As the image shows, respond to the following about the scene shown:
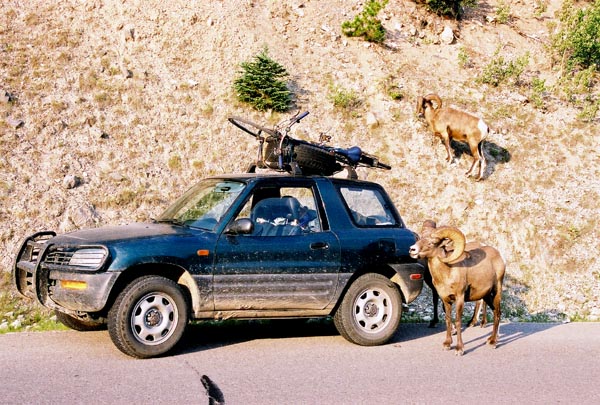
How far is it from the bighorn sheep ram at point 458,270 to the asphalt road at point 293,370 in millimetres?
547

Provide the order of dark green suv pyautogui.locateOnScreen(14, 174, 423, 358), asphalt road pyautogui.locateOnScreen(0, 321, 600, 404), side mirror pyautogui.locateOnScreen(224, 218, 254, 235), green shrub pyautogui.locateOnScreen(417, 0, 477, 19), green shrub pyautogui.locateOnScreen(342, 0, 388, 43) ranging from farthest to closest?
green shrub pyautogui.locateOnScreen(417, 0, 477, 19) < green shrub pyautogui.locateOnScreen(342, 0, 388, 43) < side mirror pyautogui.locateOnScreen(224, 218, 254, 235) < dark green suv pyautogui.locateOnScreen(14, 174, 423, 358) < asphalt road pyautogui.locateOnScreen(0, 321, 600, 404)

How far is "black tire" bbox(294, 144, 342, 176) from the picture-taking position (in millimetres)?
9078

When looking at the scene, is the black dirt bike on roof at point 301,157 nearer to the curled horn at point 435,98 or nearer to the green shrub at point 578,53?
the curled horn at point 435,98

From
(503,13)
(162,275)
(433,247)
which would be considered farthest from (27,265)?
(503,13)

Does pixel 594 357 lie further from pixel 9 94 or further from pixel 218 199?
pixel 9 94

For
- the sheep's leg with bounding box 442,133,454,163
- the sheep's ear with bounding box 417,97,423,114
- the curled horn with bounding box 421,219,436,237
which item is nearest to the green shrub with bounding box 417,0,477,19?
the sheep's ear with bounding box 417,97,423,114

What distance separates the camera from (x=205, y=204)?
8461mm

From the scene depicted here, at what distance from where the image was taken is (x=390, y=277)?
29.2 ft

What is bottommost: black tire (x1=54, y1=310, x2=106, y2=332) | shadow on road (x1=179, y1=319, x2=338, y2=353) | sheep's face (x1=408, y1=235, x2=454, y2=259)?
shadow on road (x1=179, y1=319, x2=338, y2=353)

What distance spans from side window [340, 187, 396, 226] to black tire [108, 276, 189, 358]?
2.68m

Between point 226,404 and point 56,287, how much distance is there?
2645mm

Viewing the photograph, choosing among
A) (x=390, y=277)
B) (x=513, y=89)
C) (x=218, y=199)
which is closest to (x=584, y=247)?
(x=513, y=89)

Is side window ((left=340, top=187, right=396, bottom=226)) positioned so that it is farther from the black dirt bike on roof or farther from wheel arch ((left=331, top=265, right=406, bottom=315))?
wheel arch ((left=331, top=265, right=406, bottom=315))

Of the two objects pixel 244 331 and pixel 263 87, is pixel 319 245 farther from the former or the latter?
pixel 263 87
